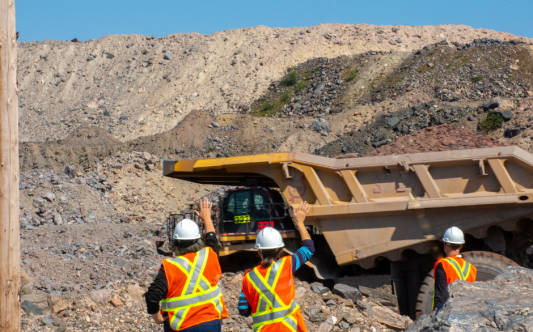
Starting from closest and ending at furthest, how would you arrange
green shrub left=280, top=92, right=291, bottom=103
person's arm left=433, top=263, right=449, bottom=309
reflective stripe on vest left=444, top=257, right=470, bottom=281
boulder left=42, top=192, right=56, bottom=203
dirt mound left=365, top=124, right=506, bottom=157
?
person's arm left=433, top=263, right=449, bottom=309
reflective stripe on vest left=444, top=257, right=470, bottom=281
dirt mound left=365, top=124, right=506, bottom=157
boulder left=42, top=192, right=56, bottom=203
green shrub left=280, top=92, right=291, bottom=103

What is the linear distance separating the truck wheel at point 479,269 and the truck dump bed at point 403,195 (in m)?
0.45

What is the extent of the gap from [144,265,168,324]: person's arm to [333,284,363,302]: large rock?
4.48 metres

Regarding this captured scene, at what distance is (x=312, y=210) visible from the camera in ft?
25.3

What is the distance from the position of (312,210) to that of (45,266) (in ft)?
16.0

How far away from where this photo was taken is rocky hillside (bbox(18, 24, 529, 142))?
29.9m

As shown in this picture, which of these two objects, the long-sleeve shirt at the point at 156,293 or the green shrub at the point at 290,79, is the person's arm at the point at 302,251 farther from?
the green shrub at the point at 290,79

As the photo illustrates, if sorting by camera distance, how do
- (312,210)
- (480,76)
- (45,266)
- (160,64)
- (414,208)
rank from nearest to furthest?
1. (414,208)
2. (312,210)
3. (45,266)
4. (480,76)
5. (160,64)

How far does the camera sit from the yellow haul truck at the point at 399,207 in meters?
6.96

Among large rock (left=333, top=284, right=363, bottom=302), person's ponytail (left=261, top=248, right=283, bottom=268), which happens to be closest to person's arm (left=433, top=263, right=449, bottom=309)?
person's ponytail (left=261, top=248, right=283, bottom=268)

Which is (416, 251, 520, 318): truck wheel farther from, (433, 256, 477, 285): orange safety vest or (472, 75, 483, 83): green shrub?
(472, 75, 483, 83): green shrub

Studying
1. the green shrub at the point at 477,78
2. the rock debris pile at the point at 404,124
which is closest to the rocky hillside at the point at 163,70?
the rock debris pile at the point at 404,124

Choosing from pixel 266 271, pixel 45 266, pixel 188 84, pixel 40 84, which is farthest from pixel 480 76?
pixel 40 84

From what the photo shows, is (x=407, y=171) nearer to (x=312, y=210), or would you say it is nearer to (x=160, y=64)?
(x=312, y=210)

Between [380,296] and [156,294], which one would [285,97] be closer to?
[380,296]
